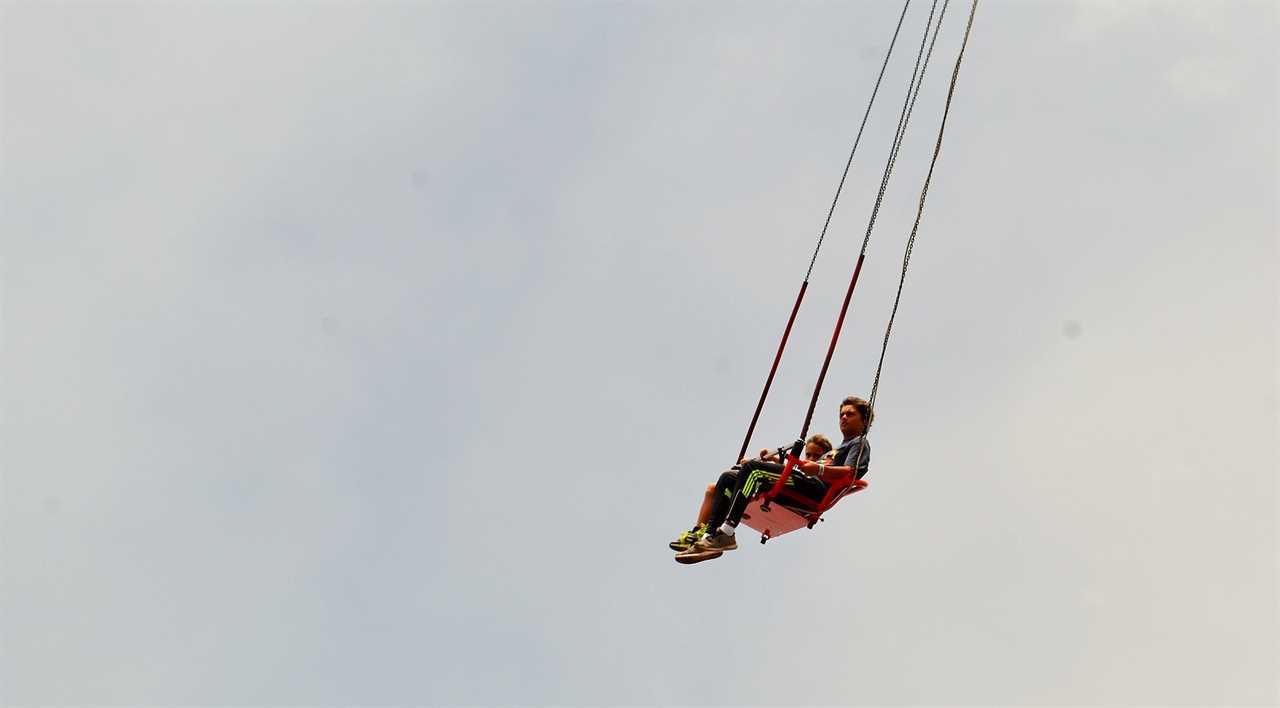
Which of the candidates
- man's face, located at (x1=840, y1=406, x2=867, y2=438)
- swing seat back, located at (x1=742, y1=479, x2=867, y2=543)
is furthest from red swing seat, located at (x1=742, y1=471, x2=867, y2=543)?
man's face, located at (x1=840, y1=406, x2=867, y2=438)

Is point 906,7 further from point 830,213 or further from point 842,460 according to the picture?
point 842,460

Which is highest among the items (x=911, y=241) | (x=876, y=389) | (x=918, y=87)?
(x=918, y=87)

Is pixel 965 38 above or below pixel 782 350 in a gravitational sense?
above

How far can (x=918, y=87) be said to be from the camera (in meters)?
25.3

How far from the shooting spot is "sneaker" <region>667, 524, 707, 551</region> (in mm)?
23719

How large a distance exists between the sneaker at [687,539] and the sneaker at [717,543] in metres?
0.07

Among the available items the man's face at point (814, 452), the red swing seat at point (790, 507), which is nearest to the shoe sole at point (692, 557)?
the red swing seat at point (790, 507)

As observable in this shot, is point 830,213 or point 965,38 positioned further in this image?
point 830,213

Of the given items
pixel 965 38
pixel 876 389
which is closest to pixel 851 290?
pixel 876 389

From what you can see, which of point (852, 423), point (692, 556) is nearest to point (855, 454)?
point (852, 423)

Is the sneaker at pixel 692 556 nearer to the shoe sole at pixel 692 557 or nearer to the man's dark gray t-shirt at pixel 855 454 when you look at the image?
the shoe sole at pixel 692 557

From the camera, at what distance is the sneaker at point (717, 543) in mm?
23672

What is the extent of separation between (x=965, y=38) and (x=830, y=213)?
2.81m

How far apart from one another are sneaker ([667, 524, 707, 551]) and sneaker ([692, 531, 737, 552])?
0.07 m
